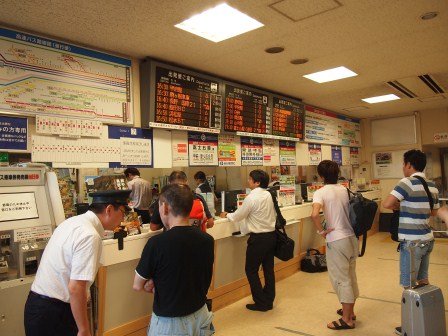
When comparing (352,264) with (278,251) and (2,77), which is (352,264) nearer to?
(278,251)

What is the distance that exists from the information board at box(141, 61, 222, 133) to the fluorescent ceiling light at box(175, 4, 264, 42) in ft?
2.29

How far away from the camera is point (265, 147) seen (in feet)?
16.5

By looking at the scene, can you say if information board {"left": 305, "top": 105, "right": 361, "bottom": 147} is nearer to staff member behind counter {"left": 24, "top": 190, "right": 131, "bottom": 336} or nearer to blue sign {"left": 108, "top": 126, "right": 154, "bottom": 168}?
blue sign {"left": 108, "top": 126, "right": 154, "bottom": 168}

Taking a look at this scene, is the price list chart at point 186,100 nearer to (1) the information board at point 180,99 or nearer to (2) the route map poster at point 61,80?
(1) the information board at point 180,99

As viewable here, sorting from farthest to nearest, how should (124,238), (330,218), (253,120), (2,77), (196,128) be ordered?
(253,120), (196,128), (330,218), (124,238), (2,77)

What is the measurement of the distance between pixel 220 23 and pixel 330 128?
168 inches

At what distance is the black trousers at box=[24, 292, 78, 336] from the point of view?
5.64ft

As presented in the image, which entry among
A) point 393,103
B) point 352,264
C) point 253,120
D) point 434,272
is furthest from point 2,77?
point 393,103

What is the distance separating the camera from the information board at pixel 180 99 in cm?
342

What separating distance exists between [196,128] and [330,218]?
163cm

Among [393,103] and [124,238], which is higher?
[393,103]

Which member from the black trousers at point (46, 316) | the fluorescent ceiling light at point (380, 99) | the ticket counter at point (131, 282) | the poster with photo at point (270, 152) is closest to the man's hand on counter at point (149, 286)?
the black trousers at point (46, 316)

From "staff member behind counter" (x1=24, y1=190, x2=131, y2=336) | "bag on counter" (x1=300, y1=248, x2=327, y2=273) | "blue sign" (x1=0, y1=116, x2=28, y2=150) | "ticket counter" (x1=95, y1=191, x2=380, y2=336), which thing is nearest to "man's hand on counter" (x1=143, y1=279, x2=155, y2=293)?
"staff member behind counter" (x1=24, y1=190, x2=131, y2=336)

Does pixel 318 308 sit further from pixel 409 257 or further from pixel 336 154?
pixel 336 154
